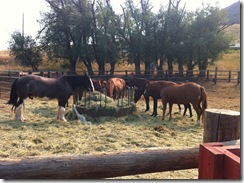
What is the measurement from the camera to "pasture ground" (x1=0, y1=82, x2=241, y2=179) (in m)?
4.47

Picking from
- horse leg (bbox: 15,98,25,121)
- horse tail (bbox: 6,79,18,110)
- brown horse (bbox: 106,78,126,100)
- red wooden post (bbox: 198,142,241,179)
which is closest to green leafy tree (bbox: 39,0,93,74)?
brown horse (bbox: 106,78,126,100)

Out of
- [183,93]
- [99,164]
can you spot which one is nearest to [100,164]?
[99,164]

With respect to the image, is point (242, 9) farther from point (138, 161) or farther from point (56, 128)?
point (56, 128)

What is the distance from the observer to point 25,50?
2169 centimetres

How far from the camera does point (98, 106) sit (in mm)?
7418

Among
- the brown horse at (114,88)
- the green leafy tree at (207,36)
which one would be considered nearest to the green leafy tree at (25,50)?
the green leafy tree at (207,36)

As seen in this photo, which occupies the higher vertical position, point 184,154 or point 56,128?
point 184,154

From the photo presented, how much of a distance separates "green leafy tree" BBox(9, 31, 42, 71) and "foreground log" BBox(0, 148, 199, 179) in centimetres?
2097

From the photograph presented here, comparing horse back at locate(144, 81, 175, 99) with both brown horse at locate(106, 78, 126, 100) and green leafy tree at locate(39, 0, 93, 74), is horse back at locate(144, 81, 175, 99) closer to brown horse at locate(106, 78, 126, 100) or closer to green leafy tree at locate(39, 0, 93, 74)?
brown horse at locate(106, 78, 126, 100)

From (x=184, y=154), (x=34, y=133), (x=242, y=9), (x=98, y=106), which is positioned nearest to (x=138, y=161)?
(x=184, y=154)

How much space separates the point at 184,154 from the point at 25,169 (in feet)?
3.23

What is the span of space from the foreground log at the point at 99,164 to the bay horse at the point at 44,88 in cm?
548

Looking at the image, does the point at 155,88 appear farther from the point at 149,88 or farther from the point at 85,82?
the point at 85,82

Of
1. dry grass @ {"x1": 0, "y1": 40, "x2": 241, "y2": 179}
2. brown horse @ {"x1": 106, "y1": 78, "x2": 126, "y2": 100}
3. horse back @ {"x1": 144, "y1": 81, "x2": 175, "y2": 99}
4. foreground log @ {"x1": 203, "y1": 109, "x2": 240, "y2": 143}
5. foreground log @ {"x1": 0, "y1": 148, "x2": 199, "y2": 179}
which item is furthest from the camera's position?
brown horse @ {"x1": 106, "y1": 78, "x2": 126, "y2": 100}
